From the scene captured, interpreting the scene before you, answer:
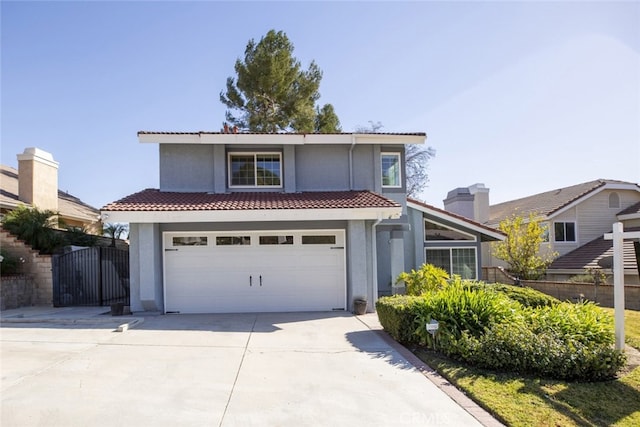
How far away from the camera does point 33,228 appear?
48.0 feet

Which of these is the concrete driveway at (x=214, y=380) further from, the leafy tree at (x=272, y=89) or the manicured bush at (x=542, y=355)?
the leafy tree at (x=272, y=89)

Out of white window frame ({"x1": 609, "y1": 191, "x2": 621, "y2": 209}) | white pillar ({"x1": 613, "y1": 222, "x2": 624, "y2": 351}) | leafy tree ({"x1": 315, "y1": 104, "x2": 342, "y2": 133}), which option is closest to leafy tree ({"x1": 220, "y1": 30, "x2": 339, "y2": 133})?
leafy tree ({"x1": 315, "y1": 104, "x2": 342, "y2": 133})

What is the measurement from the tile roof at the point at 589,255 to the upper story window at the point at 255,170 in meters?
15.5

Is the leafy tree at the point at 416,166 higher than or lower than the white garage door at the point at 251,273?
higher

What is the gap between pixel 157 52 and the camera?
1330 cm

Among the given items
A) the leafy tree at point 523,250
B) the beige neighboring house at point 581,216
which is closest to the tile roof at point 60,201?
the leafy tree at point 523,250

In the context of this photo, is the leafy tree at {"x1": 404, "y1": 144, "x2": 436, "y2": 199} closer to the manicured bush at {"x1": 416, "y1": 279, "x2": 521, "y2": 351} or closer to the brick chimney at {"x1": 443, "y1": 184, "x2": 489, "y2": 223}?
the brick chimney at {"x1": 443, "y1": 184, "x2": 489, "y2": 223}

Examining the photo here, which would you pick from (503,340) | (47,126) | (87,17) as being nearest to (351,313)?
(503,340)

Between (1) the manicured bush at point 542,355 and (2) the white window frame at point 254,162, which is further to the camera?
(2) the white window frame at point 254,162

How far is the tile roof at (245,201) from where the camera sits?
1191 cm

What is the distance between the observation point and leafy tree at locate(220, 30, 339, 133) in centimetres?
2372

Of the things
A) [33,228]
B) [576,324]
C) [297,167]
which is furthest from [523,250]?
[33,228]

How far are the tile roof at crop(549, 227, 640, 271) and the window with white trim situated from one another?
23.8ft

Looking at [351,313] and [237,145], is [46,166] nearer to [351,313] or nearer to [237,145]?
[237,145]
